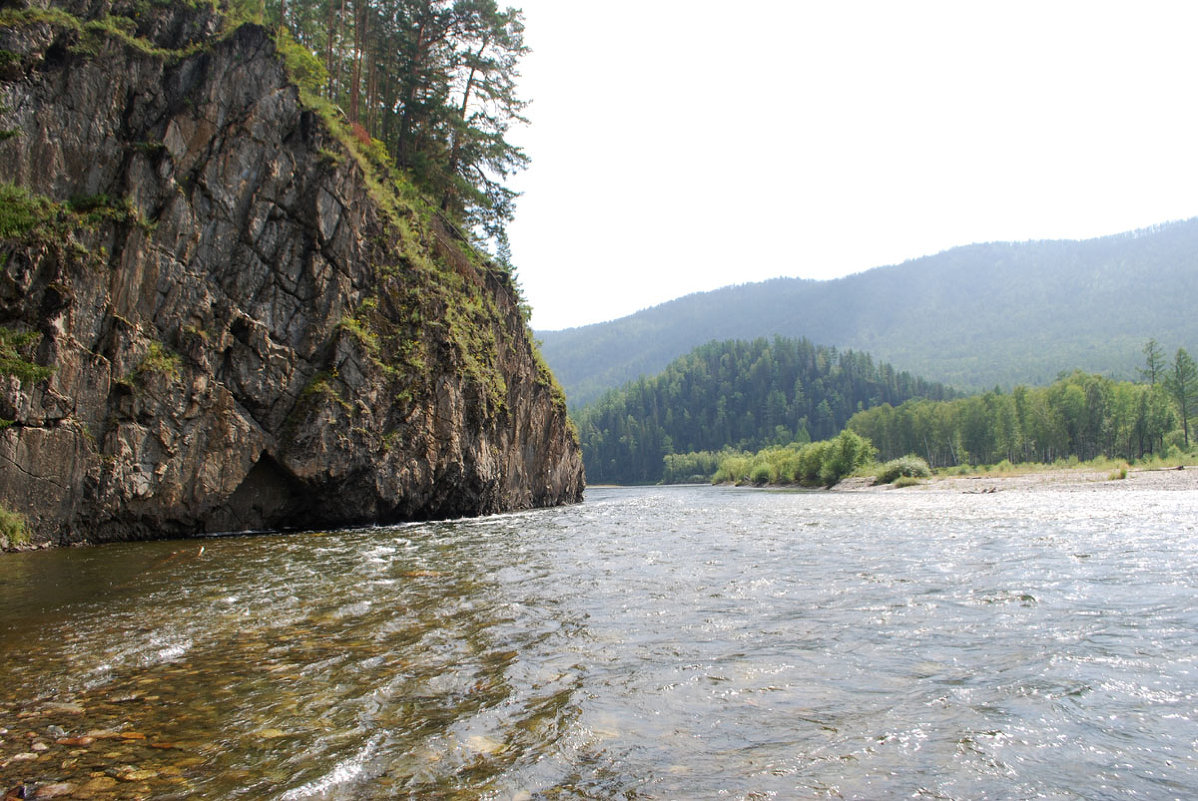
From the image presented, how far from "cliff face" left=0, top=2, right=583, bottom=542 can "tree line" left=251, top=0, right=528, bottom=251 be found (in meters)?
9.72

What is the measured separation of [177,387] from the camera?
70.6 feet

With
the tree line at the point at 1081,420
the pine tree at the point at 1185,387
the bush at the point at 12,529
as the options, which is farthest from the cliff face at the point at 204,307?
the pine tree at the point at 1185,387

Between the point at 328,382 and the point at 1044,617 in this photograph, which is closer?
the point at 1044,617

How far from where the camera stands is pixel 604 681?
7.21 metres

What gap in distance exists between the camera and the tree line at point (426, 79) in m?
38.2

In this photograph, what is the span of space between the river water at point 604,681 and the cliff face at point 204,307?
683 centimetres

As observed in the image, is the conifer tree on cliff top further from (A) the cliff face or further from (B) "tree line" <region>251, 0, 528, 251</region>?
(A) the cliff face

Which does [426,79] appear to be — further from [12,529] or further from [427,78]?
[12,529]

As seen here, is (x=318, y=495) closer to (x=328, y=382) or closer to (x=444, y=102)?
(x=328, y=382)

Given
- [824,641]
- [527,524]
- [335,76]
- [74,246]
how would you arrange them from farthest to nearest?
[335,76]
[527,524]
[74,246]
[824,641]

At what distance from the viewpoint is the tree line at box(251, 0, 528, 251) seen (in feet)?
125

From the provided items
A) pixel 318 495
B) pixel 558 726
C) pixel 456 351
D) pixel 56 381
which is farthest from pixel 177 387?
pixel 558 726

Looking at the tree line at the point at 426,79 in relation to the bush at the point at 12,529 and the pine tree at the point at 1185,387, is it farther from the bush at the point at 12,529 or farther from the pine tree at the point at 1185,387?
the pine tree at the point at 1185,387

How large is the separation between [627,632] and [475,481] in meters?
23.8
